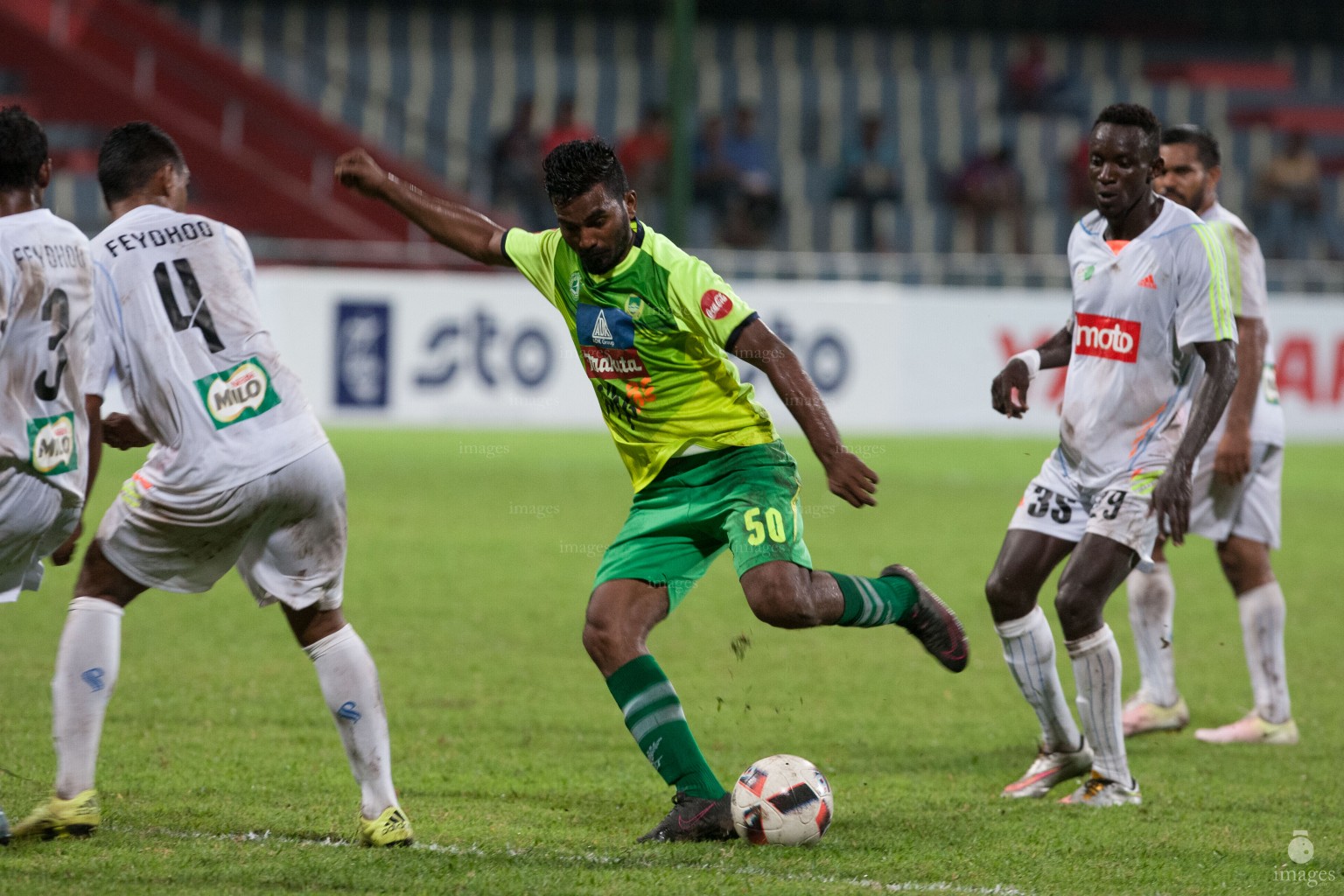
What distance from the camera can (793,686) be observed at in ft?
24.3

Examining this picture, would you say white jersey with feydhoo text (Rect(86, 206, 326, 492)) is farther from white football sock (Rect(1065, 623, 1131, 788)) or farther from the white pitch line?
white football sock (Rect(1065, 623, 1131, 788))

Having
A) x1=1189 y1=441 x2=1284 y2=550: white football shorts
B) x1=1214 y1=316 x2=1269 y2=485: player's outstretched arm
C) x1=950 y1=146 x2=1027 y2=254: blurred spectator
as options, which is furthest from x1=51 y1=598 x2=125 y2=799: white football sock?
x1=950 y1=146 x2=1027 y2=254: blurred spectator

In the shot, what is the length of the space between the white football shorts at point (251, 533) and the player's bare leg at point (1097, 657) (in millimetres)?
2256

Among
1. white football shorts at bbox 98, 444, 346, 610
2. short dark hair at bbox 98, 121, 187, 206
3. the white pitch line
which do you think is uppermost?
short dark hair at bbox 98, 121, 187, 206

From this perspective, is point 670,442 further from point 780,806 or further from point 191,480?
point 191,480

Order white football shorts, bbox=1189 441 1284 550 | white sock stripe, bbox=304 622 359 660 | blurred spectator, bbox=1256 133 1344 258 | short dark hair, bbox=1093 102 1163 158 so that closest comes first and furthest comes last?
white sock stripe, bbox=304 622 359 660 < short dark hair, bbox=1093 102 1163 158 < white football shorts, bbox=1189 441 1284 550 < blurred spectator, bbox=1256 133 1344 258

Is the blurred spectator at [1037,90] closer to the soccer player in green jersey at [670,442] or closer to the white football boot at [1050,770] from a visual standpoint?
the white football boot at [1050,770]

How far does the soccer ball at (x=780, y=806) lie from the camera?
4.72 metres

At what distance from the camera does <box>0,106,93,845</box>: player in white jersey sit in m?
4.43

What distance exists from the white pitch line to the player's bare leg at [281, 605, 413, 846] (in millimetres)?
84

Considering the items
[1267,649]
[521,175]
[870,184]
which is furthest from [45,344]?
[870,184]

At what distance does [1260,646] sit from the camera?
6.70m

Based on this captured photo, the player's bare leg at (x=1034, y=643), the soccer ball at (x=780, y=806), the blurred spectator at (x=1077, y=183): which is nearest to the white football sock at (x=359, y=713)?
the soccer ball at (x=780, y=806)

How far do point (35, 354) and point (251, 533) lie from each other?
2.38 feet
